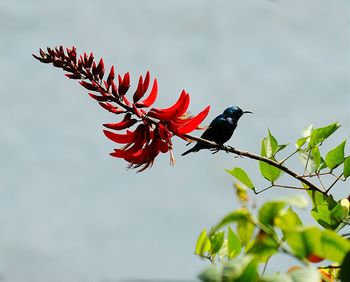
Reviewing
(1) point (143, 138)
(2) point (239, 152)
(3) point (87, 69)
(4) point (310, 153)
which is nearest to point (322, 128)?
(4) point (310, 153)

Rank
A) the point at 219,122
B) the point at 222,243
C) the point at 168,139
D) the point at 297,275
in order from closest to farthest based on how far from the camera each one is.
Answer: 1. the point at 297,275
2. the point at 222,243
3. the point at 168,139
4. the point at 219,122

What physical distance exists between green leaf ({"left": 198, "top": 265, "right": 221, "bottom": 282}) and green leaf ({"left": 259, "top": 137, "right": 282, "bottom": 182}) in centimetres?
92

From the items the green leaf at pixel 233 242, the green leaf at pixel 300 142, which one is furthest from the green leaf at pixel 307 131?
the green leaf at pixel 233 242

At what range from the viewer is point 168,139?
1.37 metres

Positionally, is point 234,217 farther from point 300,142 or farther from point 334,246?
point 300,142

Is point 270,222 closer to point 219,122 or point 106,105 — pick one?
point 106,105

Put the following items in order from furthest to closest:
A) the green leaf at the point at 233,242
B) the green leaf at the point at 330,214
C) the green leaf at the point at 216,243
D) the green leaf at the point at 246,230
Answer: the green leaf at the point at 330,214 → the green leaf at the point at 216,243 → the green leaf at the point at 233,242 → the green leaf at the point at 246,230

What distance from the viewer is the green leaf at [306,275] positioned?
1.54ft

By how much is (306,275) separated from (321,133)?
100cm

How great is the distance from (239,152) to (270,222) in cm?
70

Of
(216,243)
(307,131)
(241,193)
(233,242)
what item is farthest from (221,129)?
(241,193)

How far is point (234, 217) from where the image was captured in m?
0.55

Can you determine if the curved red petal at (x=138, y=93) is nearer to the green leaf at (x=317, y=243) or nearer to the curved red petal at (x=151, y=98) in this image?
the curved red petal at (x=151, y=98)

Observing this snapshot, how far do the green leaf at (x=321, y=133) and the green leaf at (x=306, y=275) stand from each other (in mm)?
967
